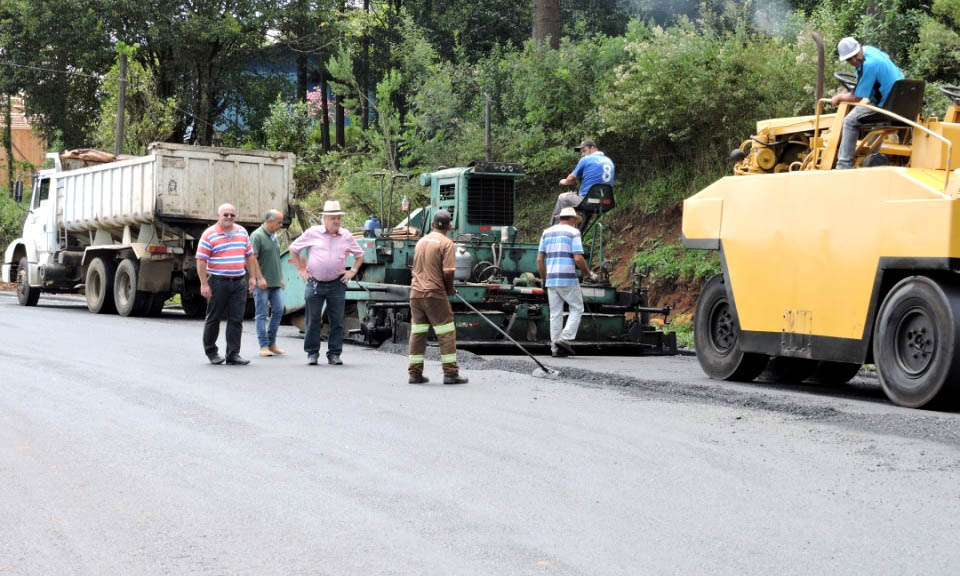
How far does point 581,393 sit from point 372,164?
2051 centimetres

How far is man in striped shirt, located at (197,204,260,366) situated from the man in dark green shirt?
102 centimetres

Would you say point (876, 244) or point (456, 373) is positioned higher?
point (876, 244)

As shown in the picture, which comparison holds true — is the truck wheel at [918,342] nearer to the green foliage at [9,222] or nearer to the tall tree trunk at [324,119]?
the tall tree trunk at [324,119]

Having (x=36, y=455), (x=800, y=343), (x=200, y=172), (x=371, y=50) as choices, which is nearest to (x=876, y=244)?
(x=800, y=343)

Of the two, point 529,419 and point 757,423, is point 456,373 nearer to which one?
point 529,419

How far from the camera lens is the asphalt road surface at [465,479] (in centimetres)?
532

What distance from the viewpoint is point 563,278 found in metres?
14.3

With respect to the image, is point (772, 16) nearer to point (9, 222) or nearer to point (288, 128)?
point (288, 128)

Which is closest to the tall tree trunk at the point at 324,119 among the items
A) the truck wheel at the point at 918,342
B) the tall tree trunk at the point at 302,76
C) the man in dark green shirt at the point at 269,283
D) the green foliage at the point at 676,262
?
the tall tree trunk at the point at 302,76

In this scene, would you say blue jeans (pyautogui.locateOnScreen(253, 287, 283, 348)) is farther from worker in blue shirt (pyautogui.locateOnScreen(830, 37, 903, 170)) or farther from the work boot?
worker in blue shirt (pyautogui.locateOnScreen(830, 37, 903, 170))

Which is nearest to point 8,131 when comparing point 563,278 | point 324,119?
point 324,119

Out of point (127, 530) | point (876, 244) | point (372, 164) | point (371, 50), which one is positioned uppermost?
point (371, 50)

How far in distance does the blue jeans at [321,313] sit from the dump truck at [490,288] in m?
1.77

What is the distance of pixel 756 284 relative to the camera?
1186 cm
